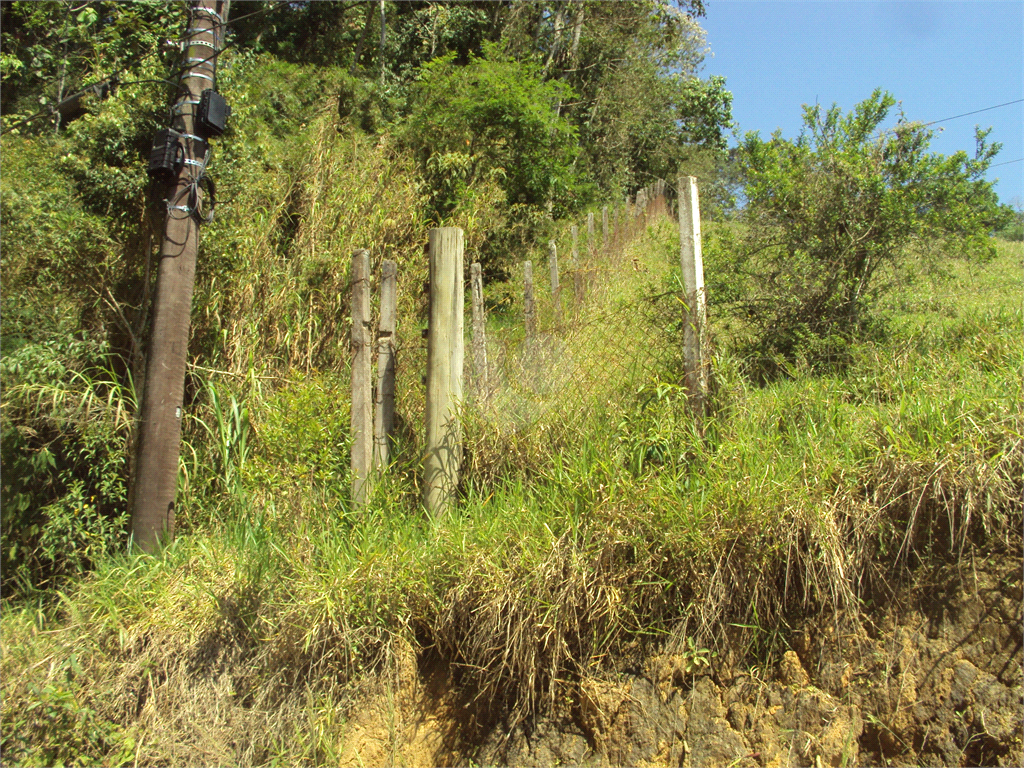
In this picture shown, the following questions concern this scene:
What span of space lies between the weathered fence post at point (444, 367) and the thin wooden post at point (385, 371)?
0.36 metres

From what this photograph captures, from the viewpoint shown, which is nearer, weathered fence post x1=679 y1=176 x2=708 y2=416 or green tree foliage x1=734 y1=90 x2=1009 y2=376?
weathered fence post x1=679 y1=176 x2=708 y2=416

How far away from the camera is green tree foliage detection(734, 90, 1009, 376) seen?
4.89m

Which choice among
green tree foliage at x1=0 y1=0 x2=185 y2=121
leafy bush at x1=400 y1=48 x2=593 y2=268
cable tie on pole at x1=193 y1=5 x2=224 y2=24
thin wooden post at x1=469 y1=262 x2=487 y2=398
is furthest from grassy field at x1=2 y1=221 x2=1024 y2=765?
leafy bush at x1=400 y1=48 x2=593 y2=268

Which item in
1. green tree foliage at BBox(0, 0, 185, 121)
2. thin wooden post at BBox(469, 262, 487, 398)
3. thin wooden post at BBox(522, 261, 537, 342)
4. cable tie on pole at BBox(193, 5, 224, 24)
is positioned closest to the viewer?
thin wooden post at BBox(469, 262, 487, 398)

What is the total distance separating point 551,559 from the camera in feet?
11.3

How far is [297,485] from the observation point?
462 cm

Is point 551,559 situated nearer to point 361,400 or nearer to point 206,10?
point 361,400

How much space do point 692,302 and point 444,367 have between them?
157 centimetres

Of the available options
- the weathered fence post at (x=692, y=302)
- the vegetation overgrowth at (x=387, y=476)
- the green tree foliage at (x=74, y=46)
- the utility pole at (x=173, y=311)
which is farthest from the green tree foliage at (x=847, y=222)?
the green tree foliage at (x=74, y=46)

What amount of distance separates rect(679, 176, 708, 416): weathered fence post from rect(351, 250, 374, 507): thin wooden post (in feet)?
6.69

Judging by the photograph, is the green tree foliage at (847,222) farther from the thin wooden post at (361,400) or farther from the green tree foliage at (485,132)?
the green tree foliage at (485,132)

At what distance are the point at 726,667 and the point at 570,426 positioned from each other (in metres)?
→ 1.59

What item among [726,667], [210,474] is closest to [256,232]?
[210,474]

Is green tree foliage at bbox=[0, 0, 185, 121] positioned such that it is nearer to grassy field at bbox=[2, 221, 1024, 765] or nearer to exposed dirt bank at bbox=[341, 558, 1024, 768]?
grassy field at bbox=[2, 221, 1024, 765]
